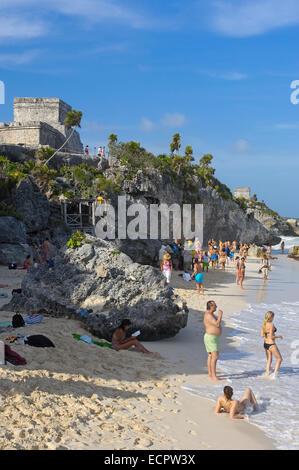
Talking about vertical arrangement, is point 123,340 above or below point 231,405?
above

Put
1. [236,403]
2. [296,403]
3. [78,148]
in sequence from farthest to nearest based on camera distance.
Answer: [78,148] → [296,403] → [236,403]

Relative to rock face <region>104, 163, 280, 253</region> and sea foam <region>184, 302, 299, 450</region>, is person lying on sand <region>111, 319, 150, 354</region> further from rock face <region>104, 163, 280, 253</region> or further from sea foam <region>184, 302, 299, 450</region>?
rock face <region>104, 163, 280, 253</region>

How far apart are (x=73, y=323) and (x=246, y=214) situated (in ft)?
168

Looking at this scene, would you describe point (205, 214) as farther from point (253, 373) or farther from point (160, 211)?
point (253, 373)

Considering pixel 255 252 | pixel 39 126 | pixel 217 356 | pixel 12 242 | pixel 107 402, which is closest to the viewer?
pixel 107 402

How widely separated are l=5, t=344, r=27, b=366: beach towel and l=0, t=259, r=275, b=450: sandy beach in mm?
114

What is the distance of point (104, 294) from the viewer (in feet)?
30.6

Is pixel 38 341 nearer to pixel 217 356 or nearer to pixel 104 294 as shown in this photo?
pixel 104 294

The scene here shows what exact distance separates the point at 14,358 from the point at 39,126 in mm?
34833

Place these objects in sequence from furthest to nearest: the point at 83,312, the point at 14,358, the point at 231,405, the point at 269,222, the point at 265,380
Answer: the point at 269,222 → the point at 83,312 → the point at 265,380 → the point at 14,358 → the point at 231,405

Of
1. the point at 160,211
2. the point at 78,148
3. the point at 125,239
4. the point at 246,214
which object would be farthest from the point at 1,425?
the point at 246,214

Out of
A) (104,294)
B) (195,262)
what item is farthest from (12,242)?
(104,294)

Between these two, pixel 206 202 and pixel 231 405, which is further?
pixel 206 202

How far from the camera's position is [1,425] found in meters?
4.39
